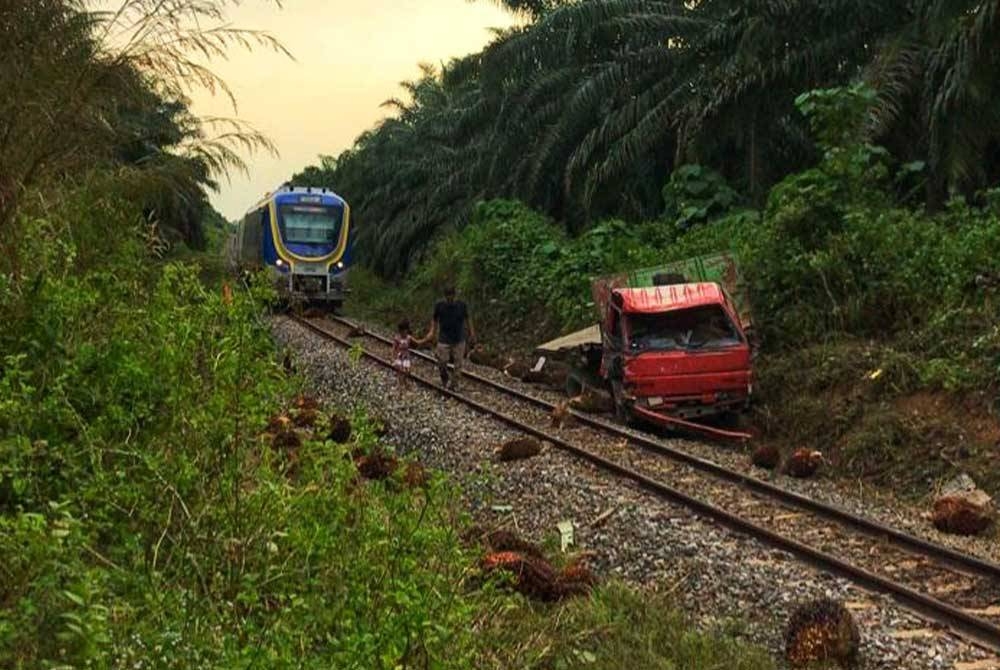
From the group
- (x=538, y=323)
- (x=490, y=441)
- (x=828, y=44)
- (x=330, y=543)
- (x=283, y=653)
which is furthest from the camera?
(x=538, y=323)

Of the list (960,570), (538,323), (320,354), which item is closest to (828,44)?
(538,323)

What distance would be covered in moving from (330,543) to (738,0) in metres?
18.6

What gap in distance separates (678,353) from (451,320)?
13.4 feet

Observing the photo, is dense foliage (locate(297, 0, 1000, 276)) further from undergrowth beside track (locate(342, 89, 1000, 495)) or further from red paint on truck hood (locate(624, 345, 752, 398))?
red paint on truck hood (locate(624, 345, 752, 398))

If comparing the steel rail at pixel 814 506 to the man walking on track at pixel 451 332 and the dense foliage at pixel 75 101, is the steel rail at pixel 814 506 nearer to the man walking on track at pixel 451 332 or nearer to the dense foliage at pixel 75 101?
the man walking on track at pixel 451 332

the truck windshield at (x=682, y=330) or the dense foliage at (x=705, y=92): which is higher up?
the dense foliage at (x=705, y=92)

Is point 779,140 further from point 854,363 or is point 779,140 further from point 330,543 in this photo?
point 330,543

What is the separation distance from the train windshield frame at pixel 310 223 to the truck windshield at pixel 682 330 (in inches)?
613

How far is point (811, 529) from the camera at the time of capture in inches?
342

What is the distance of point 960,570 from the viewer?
24.6ft

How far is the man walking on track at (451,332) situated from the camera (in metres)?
15.5

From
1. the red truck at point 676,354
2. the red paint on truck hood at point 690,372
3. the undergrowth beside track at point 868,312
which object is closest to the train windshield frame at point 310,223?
the undergrowth beside track at point 868,312

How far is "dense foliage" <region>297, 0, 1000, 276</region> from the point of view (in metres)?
16.0

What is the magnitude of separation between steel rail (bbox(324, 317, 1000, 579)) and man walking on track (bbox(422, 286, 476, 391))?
247 cm
